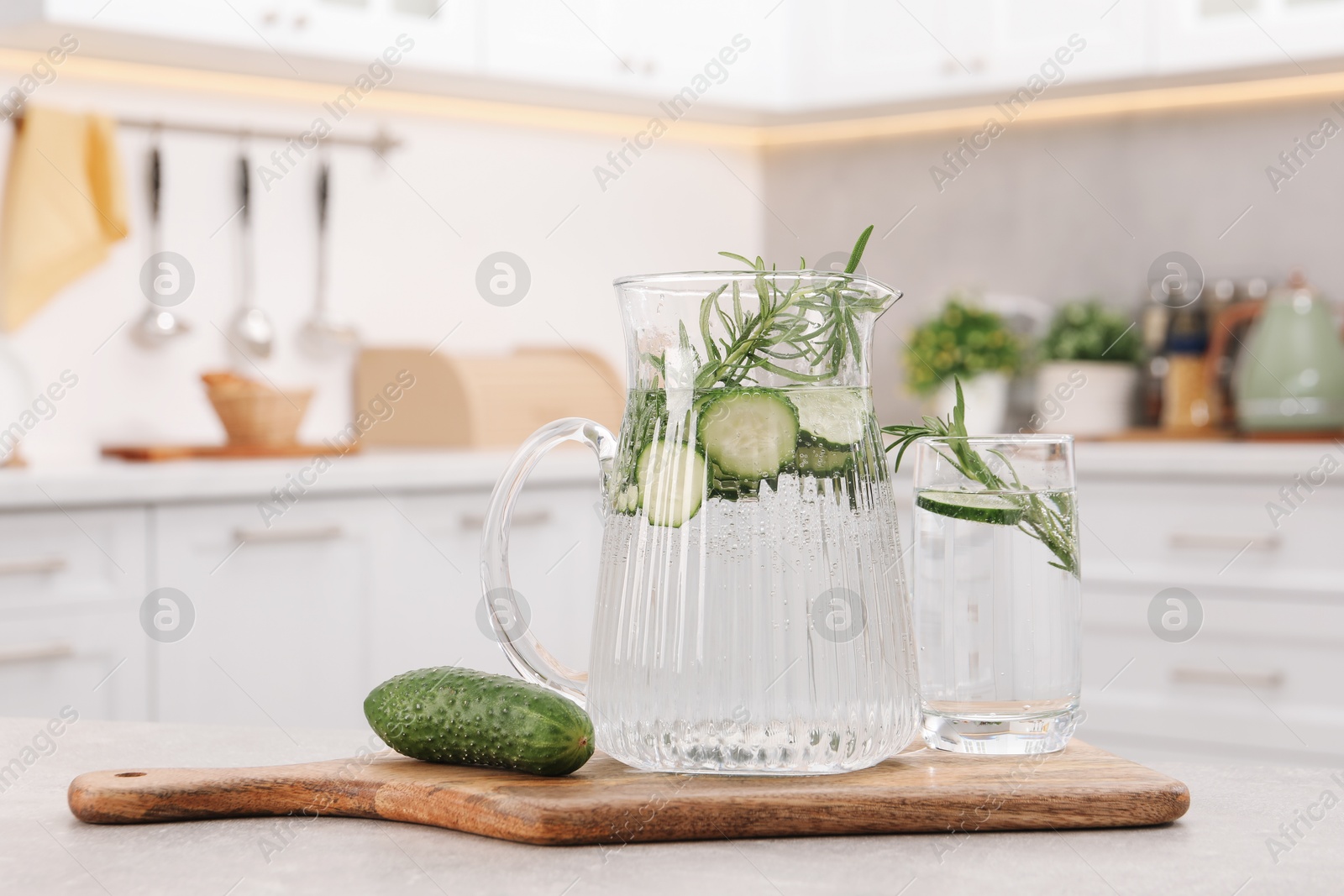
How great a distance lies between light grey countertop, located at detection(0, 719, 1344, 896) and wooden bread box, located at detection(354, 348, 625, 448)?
205 cm

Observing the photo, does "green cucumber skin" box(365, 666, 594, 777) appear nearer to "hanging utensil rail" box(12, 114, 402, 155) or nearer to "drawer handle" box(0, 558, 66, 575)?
"drawer handle" box(0, 558, 66, 575)

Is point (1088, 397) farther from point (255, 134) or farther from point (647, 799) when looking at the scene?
point (647, 799)

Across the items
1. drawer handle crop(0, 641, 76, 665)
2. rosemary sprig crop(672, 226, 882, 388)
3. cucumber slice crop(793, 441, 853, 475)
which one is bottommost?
drawer handle crop(0, 641, 76, 665)

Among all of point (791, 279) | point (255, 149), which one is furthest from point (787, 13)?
point (791, 279)

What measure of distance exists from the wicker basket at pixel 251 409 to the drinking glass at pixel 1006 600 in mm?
1966

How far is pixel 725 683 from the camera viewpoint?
60 centimetres

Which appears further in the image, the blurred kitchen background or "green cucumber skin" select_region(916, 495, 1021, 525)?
the blurred kitchen background

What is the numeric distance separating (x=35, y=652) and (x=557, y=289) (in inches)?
59.9

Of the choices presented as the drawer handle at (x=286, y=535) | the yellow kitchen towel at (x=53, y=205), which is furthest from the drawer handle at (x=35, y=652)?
the yellow kitchen towel at (x=53, y=205)

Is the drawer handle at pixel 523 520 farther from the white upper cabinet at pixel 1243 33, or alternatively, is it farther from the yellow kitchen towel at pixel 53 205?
the white upper cabinet at pixel 1243 33

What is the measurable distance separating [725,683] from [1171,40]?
2367 millimetres

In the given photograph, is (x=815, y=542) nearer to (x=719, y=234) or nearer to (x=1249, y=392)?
(x=1249, y=392)

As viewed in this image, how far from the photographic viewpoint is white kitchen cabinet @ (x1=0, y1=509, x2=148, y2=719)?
6.34 ft

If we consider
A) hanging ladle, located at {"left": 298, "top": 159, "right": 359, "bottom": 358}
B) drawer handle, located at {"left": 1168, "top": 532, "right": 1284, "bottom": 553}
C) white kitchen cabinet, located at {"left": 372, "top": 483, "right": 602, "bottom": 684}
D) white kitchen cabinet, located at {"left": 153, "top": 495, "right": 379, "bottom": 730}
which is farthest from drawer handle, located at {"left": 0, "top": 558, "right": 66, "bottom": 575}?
drawer handle, located at {"left": 1168, "top": 532, "right": 1284, "bottom": 553}
